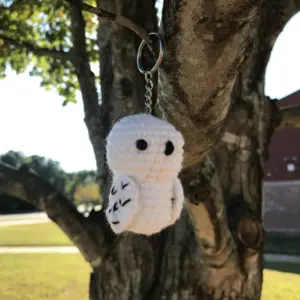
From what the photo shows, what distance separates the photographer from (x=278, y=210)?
71.1 feet

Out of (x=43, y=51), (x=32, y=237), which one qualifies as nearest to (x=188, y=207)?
(x=43, y=51)

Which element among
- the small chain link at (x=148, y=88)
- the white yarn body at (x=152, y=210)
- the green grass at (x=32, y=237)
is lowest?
the green grass at (x=32, y=237)

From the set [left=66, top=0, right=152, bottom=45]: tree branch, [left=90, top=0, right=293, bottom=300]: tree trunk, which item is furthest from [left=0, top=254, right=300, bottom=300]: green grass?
[left=66, top=0, right=152, bottom=45]: tree branch

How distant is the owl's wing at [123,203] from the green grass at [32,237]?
1743cm

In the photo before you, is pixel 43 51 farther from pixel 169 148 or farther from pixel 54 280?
pixel 54 280

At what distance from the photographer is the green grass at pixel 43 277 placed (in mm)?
11234

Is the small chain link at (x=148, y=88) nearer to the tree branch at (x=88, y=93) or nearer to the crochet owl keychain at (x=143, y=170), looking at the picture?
the crochet owl keychain at (x=143, y=170)

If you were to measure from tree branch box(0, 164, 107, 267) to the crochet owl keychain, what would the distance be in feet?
7.79

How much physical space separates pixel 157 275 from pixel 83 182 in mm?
44395

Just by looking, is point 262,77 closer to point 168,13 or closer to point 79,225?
point 79,225

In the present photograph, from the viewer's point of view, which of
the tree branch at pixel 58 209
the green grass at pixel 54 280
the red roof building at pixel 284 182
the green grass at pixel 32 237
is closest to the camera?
the tree branch at pixel 58 209

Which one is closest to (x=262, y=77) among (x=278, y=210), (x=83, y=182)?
(x=278, y=210)

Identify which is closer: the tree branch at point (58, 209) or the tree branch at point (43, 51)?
the tree branch at point (58, 209)

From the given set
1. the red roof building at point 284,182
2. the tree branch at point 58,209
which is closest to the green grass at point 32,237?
the red roof building at point 284,182
